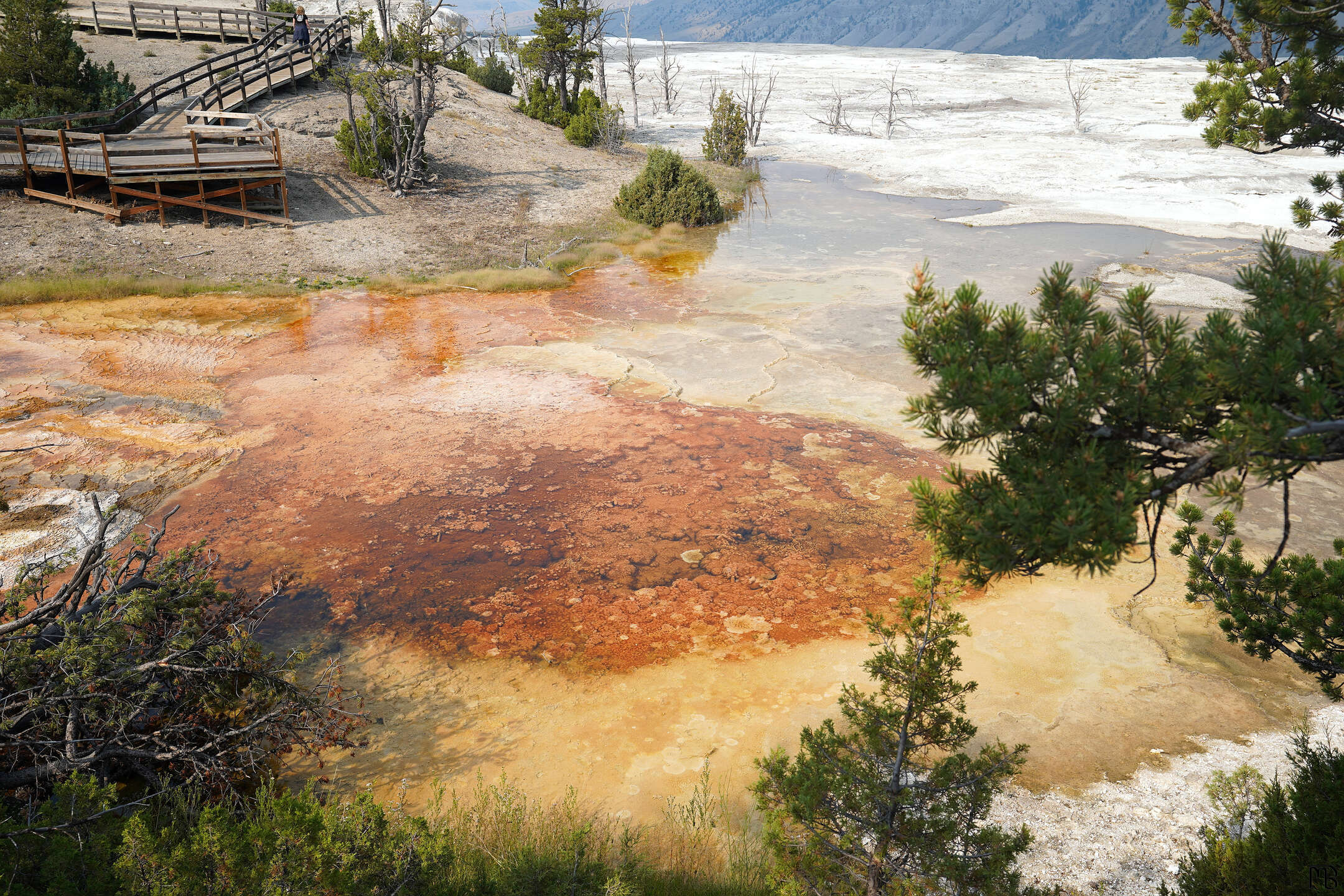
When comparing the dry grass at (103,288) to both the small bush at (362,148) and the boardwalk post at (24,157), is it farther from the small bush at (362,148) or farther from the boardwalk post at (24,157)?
the small bush at (362,148)

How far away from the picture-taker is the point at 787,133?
32.9 metres

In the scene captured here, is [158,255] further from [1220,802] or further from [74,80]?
[1220,802]

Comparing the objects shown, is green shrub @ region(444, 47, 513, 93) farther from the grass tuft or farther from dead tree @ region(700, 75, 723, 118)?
the grass tuft

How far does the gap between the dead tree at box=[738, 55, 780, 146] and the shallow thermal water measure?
1660 cm

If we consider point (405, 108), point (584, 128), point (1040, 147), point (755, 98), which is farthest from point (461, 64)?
point (1040, 147)

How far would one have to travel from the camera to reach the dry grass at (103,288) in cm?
1234

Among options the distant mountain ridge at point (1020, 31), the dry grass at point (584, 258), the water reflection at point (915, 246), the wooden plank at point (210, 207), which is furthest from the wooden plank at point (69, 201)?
the distant mountain ridge at point (1020, 31)

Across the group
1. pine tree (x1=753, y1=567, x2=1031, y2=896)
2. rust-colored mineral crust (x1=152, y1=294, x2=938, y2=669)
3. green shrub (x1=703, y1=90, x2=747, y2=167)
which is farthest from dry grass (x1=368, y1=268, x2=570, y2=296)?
green shrub (x1=703, y1=90, x2=747, y2=167)

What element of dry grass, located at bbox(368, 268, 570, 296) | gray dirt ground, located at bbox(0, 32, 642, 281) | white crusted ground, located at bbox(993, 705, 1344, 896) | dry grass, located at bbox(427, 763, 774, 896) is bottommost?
white crusted ground, located at bbox(993, 705, 1344, 896)

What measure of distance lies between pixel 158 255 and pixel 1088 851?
1558 cm

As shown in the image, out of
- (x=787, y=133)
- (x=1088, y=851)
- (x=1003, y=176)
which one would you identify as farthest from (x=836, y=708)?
(x=787, y=133)

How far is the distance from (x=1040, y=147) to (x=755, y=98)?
12314mm

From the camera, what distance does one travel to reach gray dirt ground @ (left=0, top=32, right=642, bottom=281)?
14273mm

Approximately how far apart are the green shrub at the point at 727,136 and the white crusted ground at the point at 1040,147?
2636 millimetres
